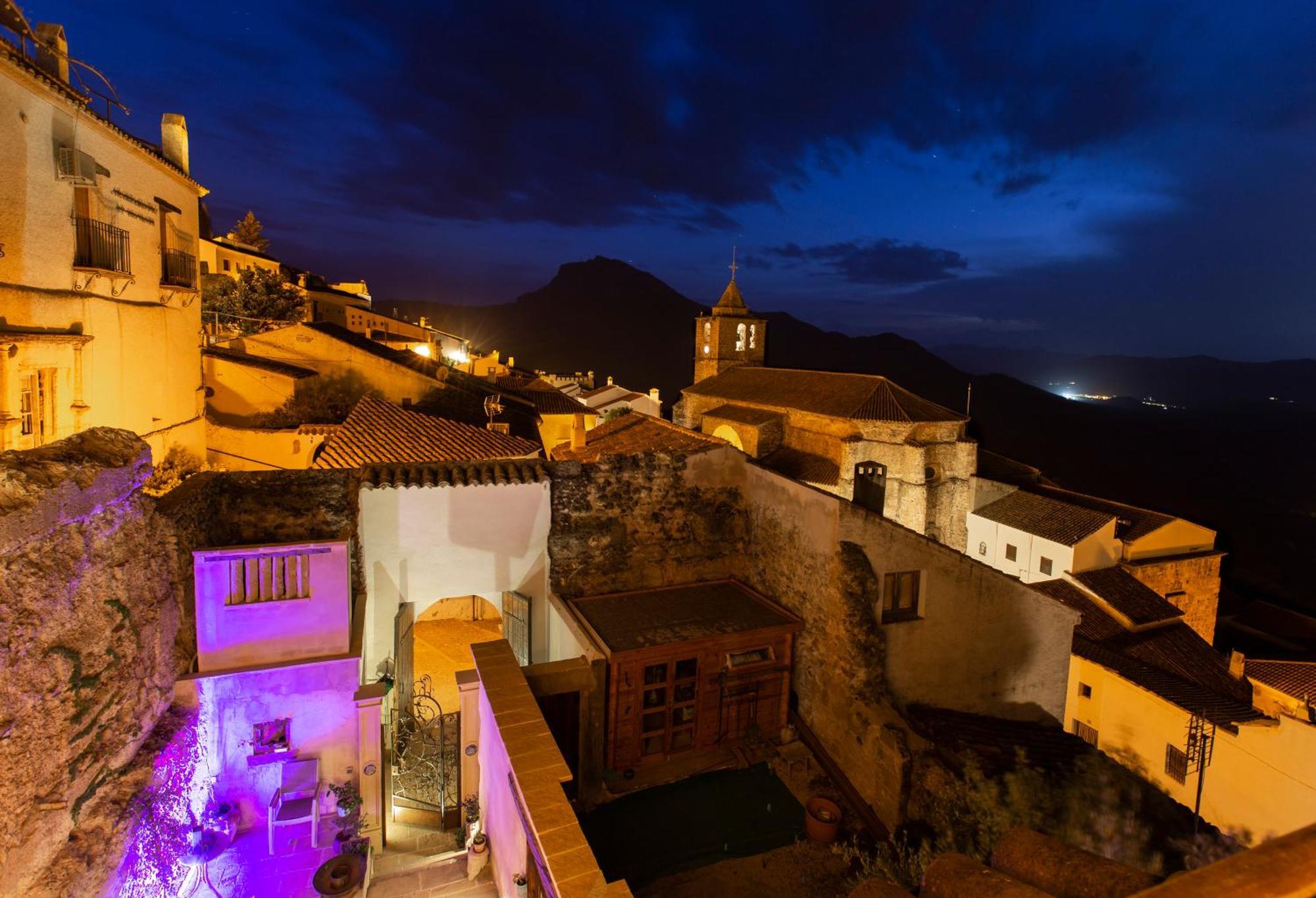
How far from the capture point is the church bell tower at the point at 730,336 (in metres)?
40.2

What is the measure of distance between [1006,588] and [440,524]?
8.12 m

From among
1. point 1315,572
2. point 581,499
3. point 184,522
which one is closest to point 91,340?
A: point 184,522

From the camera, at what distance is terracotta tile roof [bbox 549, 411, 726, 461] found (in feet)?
54.6

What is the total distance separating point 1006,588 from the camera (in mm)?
9297

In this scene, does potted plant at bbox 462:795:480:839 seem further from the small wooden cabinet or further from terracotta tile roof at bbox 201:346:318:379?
terracotta tile roof at bbox 201:346:318:379

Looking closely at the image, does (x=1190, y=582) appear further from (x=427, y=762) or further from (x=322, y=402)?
(x=322, y=402)

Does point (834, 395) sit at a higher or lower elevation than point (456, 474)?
higher

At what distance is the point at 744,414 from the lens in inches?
1091

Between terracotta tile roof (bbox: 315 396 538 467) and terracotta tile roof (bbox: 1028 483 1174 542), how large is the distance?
60.6 feet

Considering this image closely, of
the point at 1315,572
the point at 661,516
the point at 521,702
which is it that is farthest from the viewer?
the point at 1315,572

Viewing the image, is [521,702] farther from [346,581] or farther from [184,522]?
[184,522]

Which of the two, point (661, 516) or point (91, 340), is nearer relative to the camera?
point (661, 516)

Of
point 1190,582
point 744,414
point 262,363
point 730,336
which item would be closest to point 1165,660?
point 1190,582

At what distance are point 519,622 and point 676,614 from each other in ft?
8.41
